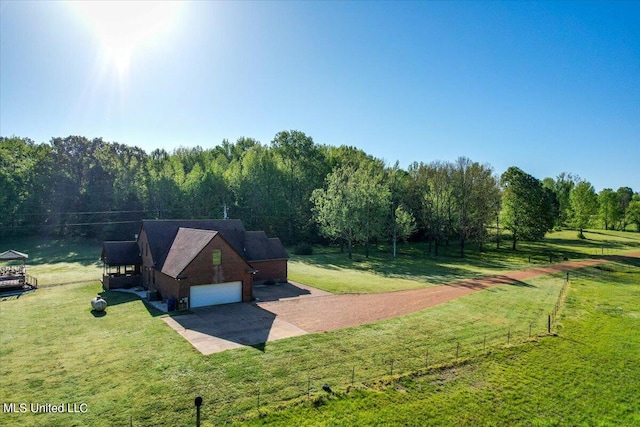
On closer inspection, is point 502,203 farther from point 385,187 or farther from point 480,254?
point 385,187

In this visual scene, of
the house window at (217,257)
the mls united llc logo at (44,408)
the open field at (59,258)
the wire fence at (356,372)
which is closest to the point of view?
the mls united llc logo at (44,408)

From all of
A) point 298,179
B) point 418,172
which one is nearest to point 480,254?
point 418,172

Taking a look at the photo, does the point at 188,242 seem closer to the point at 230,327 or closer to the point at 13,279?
the point at 230,327

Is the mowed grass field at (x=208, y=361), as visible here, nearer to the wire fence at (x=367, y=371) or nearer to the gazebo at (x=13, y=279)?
the wire fence at (x=367, y=371)

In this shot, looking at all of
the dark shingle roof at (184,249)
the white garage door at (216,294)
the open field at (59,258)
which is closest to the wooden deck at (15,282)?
the open field at (59,258)

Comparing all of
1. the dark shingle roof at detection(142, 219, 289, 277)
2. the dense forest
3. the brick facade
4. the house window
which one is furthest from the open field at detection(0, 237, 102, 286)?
the house window

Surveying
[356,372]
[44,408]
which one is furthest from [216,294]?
[44,408]
